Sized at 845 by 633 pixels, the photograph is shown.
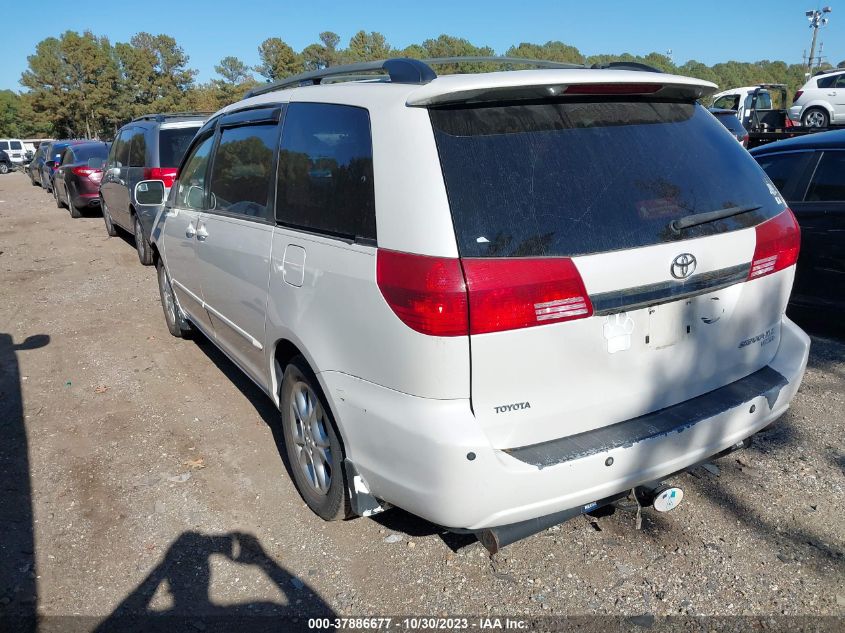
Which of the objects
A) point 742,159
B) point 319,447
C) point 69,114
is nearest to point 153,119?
point 319,447

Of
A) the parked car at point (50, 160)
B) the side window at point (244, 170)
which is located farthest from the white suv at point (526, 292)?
the parked car at point (50, 160)

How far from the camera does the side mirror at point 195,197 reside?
4457mm

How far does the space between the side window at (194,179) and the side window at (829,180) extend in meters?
4.53

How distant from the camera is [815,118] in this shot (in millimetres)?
20938

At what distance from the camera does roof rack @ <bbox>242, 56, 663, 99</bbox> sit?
98.9 inches

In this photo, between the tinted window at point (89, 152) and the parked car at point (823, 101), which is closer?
the tinted window at point (89, 152)

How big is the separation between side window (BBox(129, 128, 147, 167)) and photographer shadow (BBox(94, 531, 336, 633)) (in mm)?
7429

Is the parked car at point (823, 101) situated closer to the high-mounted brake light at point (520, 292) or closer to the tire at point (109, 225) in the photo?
the tire at point (109, 225)

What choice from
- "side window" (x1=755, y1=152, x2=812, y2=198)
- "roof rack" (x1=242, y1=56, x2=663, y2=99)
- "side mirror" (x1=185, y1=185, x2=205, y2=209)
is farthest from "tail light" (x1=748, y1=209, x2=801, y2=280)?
"side mirror" (x1=185, y1=185, x2=205, y2=209)

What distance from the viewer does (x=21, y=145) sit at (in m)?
47.4

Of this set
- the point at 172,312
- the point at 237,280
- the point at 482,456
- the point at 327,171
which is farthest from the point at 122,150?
the point at 482,456

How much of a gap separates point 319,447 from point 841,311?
13.9 ft

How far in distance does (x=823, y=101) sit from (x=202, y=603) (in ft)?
77.3

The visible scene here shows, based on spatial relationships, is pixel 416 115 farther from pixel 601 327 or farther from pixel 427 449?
pixel 427 449
